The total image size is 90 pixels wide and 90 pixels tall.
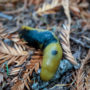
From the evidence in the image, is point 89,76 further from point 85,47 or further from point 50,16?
point 50,16

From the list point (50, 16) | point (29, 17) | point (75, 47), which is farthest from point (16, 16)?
point (75, 47)

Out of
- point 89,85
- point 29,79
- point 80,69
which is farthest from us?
point 80,69

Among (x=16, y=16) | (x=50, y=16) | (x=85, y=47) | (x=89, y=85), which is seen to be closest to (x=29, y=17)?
(x=16, y=16)

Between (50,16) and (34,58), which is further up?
(50,16)

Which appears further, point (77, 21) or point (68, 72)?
point (77, 21)

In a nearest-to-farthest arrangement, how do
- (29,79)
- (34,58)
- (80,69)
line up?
1. (29,79)
2. (80,69)
3. (34,58)

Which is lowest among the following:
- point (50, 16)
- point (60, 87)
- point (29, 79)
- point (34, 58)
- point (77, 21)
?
point (60, 87)

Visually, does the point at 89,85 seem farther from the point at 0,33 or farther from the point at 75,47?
the point at 0,33
